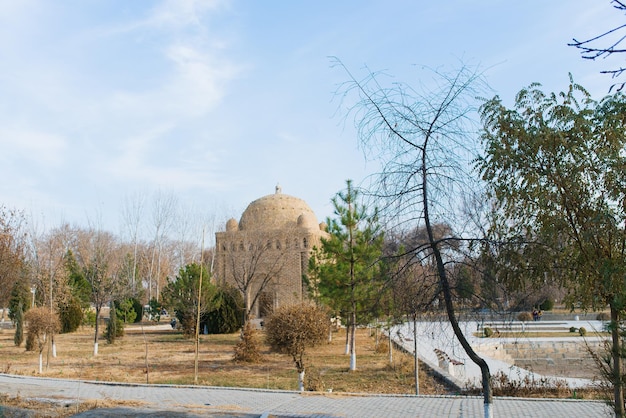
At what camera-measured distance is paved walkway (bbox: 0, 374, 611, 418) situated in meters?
7.94

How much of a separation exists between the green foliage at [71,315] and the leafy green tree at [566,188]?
26.3m

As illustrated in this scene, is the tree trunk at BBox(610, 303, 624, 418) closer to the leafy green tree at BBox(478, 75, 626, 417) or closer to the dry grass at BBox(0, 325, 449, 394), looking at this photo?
the leafy green tree at BBox(478, 75, 626, 417)

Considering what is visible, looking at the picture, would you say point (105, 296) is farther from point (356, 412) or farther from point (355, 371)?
point (356, 412)

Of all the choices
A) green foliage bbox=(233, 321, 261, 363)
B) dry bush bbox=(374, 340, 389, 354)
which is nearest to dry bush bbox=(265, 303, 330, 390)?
green foliage bbox=(233, 321, 261, 363)

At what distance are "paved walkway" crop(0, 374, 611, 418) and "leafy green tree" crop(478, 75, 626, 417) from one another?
2670mm

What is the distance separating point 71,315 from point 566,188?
28.2 metres

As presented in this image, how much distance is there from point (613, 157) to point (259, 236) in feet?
91.1

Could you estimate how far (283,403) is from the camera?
9008mm

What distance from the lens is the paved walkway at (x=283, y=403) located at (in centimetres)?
794

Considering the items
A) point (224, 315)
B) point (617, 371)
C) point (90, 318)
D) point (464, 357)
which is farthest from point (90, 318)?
point (617, 371)

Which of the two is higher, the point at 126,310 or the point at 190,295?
the point at 190,295

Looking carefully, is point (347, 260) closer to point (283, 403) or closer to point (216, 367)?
point (216, 367)

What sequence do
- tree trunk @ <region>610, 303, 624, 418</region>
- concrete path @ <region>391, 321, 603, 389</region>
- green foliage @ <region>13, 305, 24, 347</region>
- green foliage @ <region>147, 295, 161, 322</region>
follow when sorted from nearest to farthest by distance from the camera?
1. tree trunk @ <region>610, 303, 624, 418</region>
2. concrete path @ <region>391, 321, 603, 389</region>
3. green foliage @ <region>13, 305, 24, 347</region>
4. green foliage @ <region>147, 295, 161, 322</region>

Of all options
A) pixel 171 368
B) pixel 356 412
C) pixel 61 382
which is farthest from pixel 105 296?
pixel 356 412
